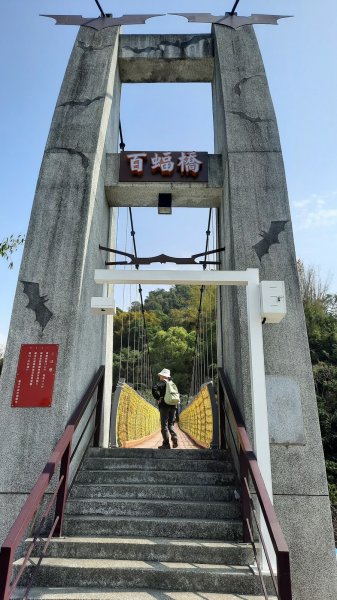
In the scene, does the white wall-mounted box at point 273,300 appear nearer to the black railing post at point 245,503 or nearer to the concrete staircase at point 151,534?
the black railing post at point 245,503

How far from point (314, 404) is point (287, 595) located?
65.5 inches

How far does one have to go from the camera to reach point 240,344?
3.37 m

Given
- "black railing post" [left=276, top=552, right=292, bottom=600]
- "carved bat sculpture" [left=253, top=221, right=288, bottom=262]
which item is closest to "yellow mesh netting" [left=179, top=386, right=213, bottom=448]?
"carved bat sculpture" [left=253, top=221, right=288, bottom=262]

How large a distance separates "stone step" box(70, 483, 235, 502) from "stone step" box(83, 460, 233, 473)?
33cm

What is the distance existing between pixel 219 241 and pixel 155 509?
3.01 m

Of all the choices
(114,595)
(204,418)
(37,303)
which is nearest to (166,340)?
(204,418)

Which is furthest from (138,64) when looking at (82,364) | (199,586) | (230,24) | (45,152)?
(199,586)

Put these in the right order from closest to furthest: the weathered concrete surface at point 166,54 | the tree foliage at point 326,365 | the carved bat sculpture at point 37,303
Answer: the carved bat sculpture at point 37,303
the weathered concrete surface at point 166,54
the tree foliage at point 326,365

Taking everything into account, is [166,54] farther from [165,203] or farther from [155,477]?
[155,477]

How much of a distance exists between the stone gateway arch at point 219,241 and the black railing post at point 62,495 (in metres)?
0.28

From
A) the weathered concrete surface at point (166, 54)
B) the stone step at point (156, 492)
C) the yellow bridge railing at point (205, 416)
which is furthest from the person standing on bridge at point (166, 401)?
the weathered concrete surface at point (166, 54)

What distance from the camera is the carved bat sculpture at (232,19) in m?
4.54

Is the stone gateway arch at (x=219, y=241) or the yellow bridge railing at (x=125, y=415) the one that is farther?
the yellow bridge railing at (x=125, y=415)

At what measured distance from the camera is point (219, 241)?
15.9 ft
